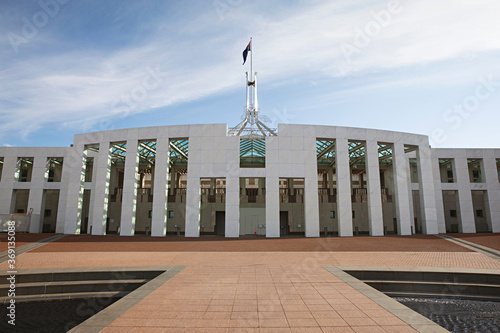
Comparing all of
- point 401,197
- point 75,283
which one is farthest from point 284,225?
point 75,283

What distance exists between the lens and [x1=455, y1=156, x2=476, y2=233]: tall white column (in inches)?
1309

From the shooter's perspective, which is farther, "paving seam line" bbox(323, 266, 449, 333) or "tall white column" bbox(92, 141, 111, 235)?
"tall white column" bbox(92, 141, 111, 235)

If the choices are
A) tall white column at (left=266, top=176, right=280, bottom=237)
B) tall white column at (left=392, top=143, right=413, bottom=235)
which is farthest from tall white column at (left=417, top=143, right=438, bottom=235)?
tall white column at (left=266, top=176, right=280, bottom=237)

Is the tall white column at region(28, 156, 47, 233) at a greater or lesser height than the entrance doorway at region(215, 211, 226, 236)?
greater

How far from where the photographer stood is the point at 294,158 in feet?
96.3

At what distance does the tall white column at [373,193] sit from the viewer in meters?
29.3

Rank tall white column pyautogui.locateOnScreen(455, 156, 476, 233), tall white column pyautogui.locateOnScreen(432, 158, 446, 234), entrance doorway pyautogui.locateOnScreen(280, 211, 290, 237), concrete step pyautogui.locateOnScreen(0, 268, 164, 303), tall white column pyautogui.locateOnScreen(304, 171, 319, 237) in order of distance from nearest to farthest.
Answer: concrete step pyautogui.locateOnScreen(0, 268, 164, 303)
tall white column pyautogui.locateOnScreen(304, 171, 319, 237)
tall white column pyautogui.locateOnScreen(432, 158, 446, 234)
tall white column pyautogui.locateOnScreen(455, 156, 476, 233)
entrance doorway pyautogui.locateOnScreen(280, 211, 290, 237)

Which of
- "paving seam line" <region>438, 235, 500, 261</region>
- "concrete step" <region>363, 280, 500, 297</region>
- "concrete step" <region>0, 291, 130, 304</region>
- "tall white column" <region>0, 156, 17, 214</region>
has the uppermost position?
"tall white column" <region>0, 156, 17, 214</region>

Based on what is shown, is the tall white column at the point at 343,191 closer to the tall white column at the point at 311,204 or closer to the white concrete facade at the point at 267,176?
the white concrete facade at the point at 267,176

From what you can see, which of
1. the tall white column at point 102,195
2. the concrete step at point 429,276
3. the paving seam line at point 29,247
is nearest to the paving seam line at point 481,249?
the concrete step at point 429,276

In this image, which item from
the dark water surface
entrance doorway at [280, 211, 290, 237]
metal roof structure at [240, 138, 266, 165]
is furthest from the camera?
entrance doorway at [280, 211, 290, 237]

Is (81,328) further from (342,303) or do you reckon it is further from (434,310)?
(434,310)

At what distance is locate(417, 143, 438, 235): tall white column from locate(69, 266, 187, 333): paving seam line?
29739 mm

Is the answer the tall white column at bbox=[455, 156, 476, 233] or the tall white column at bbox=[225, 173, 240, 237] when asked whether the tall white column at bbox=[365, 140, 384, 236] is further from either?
the tall white column at bbox=[225, 173, 240, 237]
